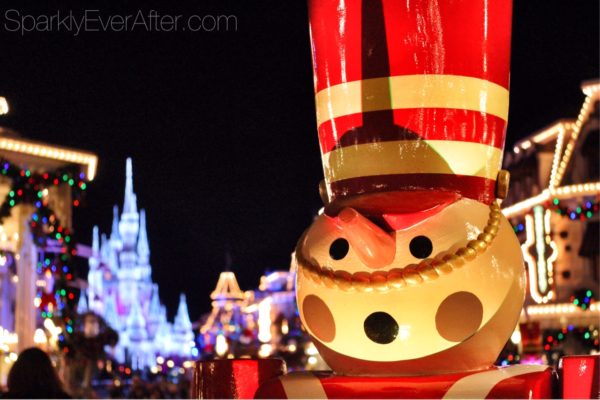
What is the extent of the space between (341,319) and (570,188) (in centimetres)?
2673

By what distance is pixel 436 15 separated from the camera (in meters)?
4.22

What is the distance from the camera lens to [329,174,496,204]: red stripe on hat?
4.18m

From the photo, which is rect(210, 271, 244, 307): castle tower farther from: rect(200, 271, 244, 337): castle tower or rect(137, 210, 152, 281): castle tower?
rect(137, 210, 152, 281): castle tower

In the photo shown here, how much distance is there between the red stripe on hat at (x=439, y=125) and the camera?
4180 mm

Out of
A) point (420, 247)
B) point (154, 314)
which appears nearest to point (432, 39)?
point (420, 247)

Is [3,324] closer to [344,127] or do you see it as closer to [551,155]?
[344,127]

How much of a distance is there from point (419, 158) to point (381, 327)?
0.79m

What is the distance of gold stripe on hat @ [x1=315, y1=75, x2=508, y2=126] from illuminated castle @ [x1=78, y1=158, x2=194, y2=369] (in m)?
84.2

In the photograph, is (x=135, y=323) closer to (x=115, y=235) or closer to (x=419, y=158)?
(x=115, y=235)

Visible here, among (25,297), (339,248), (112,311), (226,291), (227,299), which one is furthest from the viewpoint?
(112,311)

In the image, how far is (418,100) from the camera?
4176 mm

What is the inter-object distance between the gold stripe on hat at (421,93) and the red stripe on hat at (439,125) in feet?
0.09

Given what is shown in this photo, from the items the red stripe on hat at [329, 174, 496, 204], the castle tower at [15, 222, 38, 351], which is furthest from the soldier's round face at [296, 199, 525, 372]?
the castle tower at [15, 222, 38, 351]

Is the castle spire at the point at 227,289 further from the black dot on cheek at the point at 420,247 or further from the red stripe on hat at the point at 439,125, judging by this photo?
the black dot on cheek at the point at 420,247
